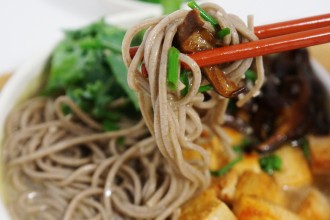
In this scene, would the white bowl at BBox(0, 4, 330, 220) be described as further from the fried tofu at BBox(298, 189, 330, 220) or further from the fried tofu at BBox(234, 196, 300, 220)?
the fried tofu at BBox(234, 196, 300, 220)

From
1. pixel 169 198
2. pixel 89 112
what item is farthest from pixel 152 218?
pixel 89 112

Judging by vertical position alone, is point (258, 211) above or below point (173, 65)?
below

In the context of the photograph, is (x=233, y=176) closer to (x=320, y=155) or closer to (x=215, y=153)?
(x=215, y=153)

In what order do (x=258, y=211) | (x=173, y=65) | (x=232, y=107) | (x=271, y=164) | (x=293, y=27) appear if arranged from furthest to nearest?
(x=232, y=107), (x=271, y=164), (x=258, y=211), (x=293, y=27), (x=173, y=65)

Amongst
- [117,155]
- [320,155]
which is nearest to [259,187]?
[320,155]

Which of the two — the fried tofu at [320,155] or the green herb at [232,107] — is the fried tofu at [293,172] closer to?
the fried tofu at [320,155]

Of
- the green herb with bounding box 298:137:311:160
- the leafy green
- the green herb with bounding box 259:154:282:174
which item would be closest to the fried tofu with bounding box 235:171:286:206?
the green herb with bounding box 259:154:282:174

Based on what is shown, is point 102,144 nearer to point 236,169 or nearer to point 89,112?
point 89,112
